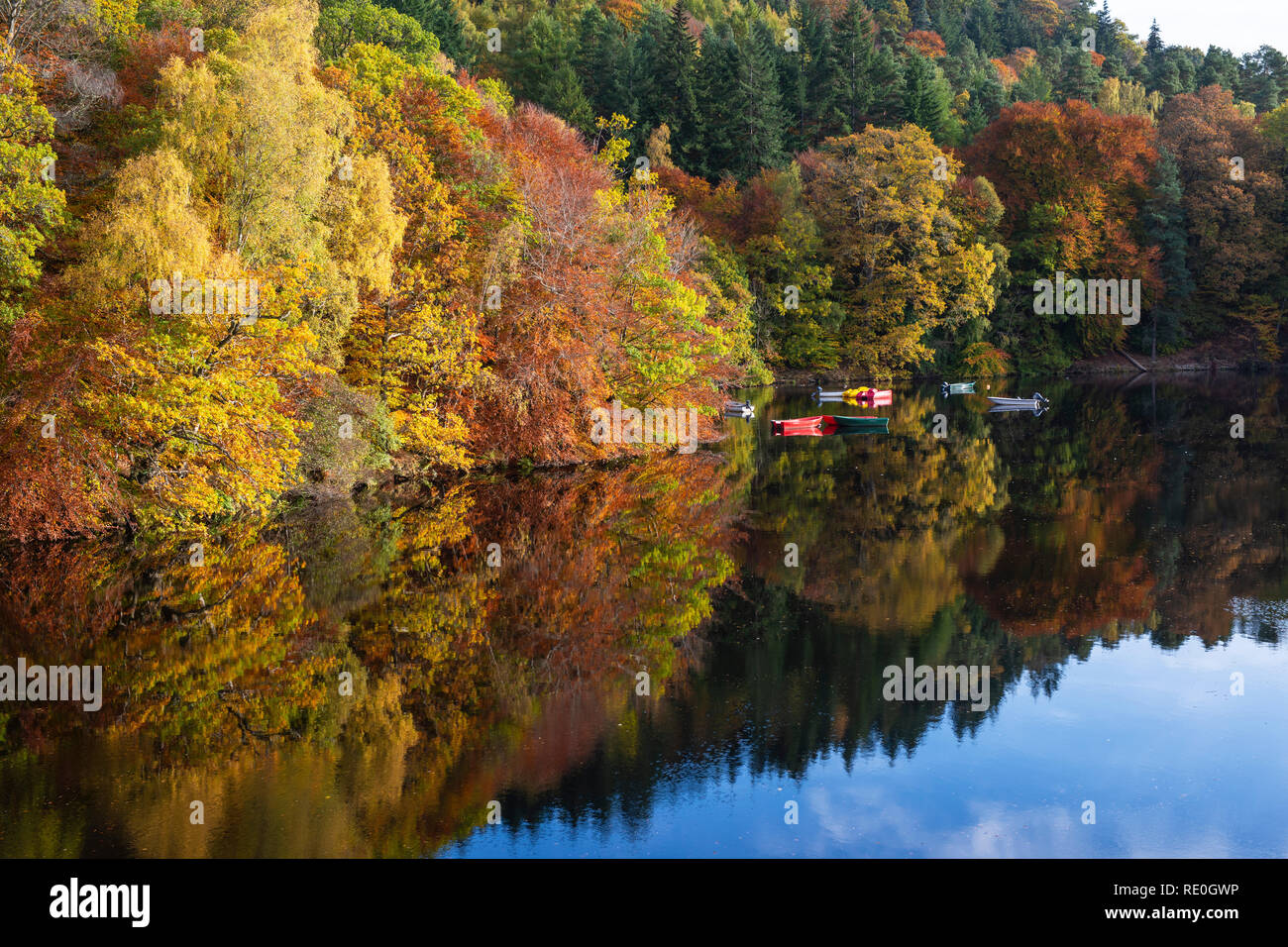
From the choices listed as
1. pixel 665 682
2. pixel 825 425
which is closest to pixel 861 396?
pixel 825 425

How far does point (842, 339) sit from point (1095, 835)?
6117cm

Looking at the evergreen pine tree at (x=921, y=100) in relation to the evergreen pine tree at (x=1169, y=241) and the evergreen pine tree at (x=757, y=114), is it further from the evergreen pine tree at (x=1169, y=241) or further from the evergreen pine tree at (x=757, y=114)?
the evergreen pine tree at (x=1169, y=241)

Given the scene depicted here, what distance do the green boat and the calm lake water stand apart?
1627 cm

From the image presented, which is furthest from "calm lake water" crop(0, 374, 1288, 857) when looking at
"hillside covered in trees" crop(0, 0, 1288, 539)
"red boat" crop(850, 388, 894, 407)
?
"red boat" crop(850, 388, 894, 407)

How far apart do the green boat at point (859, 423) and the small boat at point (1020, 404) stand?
9038 mm

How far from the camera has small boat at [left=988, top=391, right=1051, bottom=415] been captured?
163ft

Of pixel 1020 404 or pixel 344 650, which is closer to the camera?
pixel 344 650

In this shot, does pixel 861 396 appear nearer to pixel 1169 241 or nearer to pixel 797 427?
Result: pixel 797 427

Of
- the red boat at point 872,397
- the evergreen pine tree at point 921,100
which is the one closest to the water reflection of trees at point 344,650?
the red boat at point 872,397

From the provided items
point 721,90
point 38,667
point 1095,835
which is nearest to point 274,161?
point 38,667

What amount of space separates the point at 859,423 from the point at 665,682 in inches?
1229

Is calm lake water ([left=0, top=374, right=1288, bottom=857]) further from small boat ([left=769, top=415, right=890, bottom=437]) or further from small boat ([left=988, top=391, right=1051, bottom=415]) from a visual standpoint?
small boat ([left=988, top=391, right=1051, bottom=415])

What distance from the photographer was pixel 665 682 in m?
13.9
